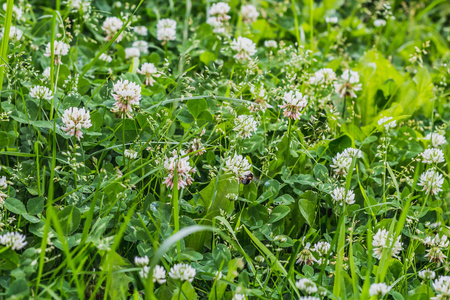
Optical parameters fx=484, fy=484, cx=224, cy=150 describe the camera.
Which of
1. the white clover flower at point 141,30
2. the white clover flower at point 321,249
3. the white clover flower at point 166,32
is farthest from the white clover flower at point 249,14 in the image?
the white clover flower at point 321,249

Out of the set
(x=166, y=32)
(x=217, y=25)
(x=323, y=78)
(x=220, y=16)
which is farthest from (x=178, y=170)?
(x=220, y=16)

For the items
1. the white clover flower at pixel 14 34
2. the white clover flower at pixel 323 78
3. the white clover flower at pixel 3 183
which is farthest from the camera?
the white clover flower at pixel 323 78

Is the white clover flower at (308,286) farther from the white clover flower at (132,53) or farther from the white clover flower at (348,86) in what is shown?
the white clover flower at (132,53)

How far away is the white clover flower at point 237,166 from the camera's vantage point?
170 cm

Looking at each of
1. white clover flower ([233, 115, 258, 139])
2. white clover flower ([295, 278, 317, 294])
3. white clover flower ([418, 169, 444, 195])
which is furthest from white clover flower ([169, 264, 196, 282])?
white clover flower ([418, 169, 444, 195])

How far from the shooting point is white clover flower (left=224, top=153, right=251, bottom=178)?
1.70 m

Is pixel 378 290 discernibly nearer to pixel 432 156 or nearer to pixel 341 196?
pixel 341 196

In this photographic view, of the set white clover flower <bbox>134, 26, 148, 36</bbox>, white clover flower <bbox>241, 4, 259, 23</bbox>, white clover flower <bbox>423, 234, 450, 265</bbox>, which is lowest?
white clover flower <bbox>423, 234, 450, 265</bbox>

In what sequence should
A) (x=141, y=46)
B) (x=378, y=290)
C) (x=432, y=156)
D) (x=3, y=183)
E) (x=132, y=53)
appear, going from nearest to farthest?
(x=378, y=290), (x=3, y=183), (x=432, y=156), (x=132, y=53), (x=141, y=46)

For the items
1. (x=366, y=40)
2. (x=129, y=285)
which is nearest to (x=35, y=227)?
(x=129, y=285)

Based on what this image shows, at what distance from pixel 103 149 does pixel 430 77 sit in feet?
6.13

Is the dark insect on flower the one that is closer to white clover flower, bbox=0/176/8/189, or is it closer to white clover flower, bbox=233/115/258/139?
white clover flower, bbox=233/115/258/139

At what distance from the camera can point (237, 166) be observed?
1729mm

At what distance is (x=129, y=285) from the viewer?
1553mm
